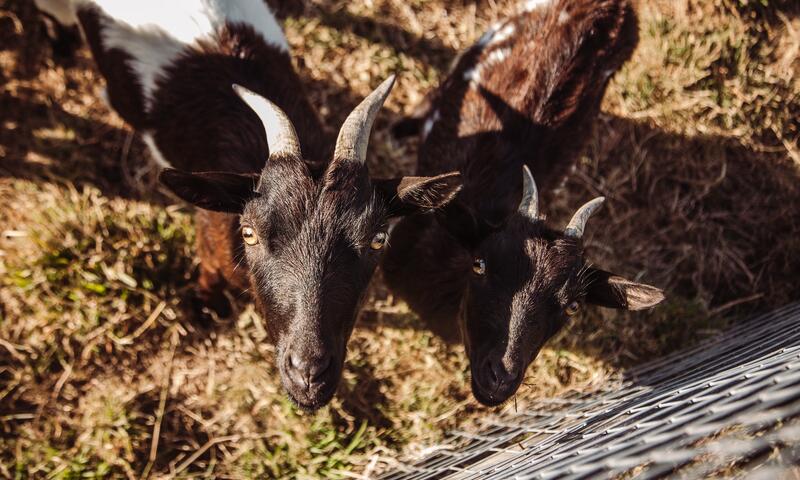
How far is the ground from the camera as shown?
15.0 feet

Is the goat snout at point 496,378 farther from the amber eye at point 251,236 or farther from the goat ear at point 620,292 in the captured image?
the amber eye at point 251,236

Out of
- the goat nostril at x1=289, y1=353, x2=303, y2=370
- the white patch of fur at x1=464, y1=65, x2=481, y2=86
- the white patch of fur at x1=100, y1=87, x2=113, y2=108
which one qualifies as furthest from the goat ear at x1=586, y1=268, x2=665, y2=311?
the white patch of fur at x1=100, y1=87, x2=113, y2=108

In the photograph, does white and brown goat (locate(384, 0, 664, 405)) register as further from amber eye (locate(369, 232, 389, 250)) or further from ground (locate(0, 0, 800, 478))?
ground (locate(0, 0, 800, 478))

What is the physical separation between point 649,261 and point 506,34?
2560 mm

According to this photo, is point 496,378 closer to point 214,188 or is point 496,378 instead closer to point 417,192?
point 417,192

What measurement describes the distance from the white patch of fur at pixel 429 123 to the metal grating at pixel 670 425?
2.34 meters

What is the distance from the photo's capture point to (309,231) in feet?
9.25

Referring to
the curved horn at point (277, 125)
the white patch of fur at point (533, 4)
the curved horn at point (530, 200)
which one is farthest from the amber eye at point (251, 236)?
the white patch of fur at point (533, 4)

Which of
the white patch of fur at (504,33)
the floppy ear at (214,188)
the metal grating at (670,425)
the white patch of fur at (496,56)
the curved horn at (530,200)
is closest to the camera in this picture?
the metal grating at (670,425)

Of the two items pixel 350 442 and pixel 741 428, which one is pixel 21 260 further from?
pixel 741 428

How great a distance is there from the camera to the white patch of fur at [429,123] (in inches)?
178

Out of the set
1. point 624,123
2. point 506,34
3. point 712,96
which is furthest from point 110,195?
point 712,96

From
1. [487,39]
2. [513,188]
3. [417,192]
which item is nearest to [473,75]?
[487,39]

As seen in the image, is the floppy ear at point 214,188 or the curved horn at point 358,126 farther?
the curved horn at point 358,126
